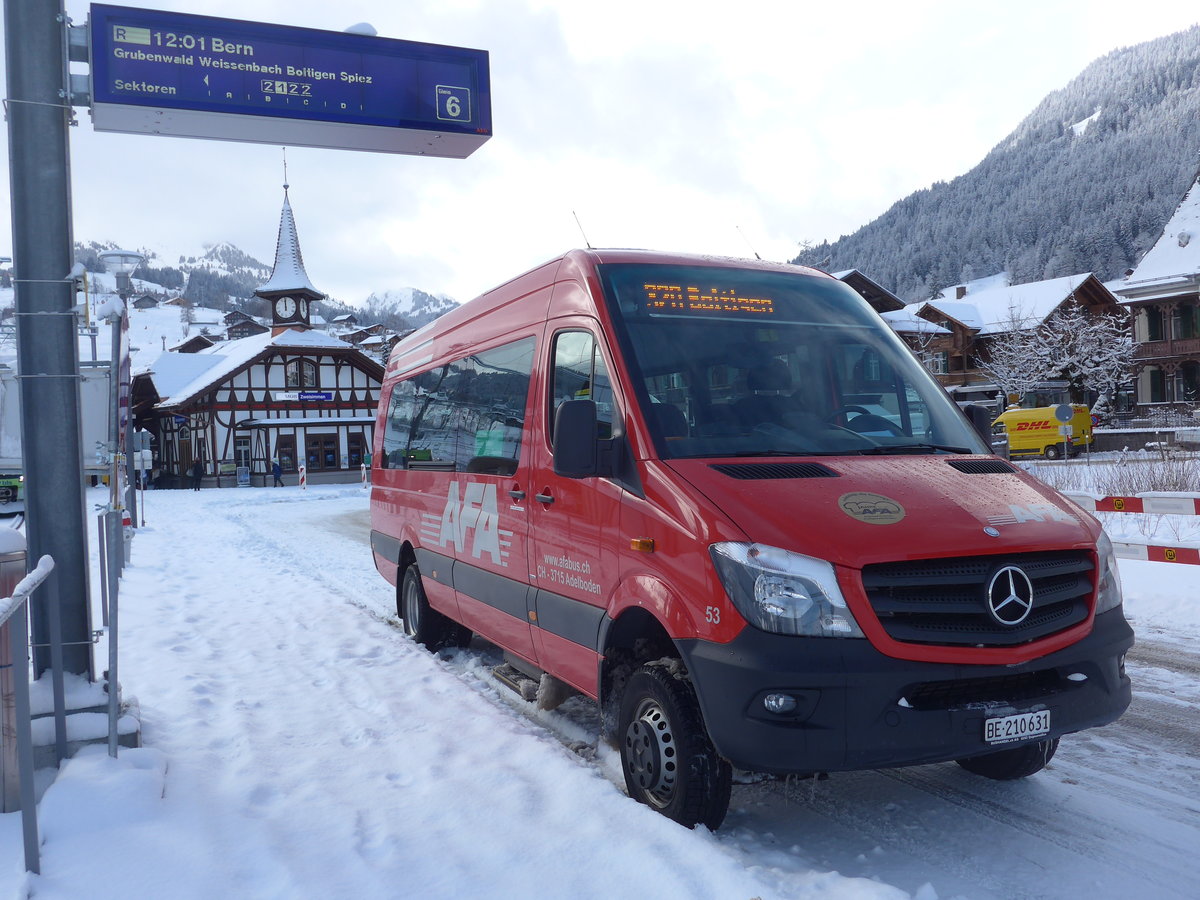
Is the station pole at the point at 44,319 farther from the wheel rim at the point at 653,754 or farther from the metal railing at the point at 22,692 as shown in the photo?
the wheel rim at the point at 653,754

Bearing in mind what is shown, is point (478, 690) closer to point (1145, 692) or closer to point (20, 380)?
point (20, 380)

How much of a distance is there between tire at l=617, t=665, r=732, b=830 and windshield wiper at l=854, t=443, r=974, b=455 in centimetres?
136

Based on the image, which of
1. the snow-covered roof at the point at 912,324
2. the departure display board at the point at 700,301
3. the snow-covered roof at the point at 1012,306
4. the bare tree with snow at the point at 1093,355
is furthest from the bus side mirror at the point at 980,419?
the snow-covered roof at the point at 1012,306

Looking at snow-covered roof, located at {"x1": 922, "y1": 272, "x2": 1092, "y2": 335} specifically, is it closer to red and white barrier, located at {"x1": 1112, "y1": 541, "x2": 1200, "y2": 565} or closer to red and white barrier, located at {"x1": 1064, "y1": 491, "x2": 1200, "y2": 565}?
red and white barrier, located at {"x1": 1064, "y1": 491, "x2": 1200, "y2": 565}

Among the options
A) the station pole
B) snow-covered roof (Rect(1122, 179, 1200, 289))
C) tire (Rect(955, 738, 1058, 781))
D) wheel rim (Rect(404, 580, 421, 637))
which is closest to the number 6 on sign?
the station pole

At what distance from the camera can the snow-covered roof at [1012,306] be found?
55.1m

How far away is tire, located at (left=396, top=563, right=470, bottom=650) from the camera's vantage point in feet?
25.2

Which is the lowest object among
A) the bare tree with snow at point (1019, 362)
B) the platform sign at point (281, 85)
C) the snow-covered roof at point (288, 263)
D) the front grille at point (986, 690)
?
the front grille at point (986, 690)

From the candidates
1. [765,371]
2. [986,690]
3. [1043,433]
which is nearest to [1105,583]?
[986,690]

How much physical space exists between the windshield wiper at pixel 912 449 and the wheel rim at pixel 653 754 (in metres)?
1.49

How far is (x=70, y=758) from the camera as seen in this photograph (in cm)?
450

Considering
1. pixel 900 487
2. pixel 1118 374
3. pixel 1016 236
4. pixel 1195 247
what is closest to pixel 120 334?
pixel 900 487

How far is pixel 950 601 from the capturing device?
3.54 meters

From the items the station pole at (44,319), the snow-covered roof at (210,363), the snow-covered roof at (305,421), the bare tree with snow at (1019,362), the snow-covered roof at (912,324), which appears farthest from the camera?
the snow-covered roof at (912,324)
